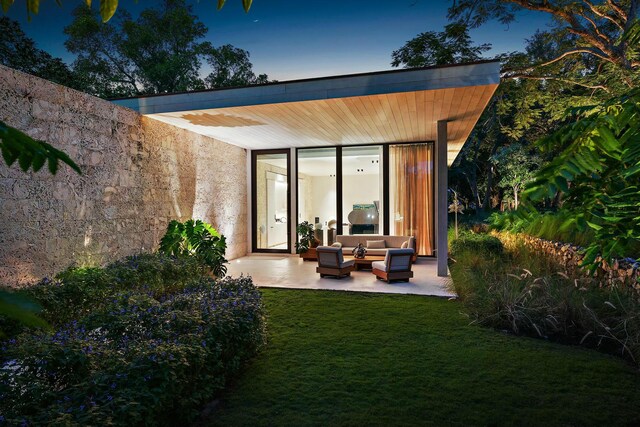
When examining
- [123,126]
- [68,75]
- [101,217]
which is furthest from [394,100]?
[68,75]

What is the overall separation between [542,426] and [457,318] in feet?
9.17

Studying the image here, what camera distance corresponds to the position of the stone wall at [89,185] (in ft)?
18.6

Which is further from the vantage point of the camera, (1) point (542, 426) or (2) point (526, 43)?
(2) point (526, 43)

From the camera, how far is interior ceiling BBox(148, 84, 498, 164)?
23.6ft

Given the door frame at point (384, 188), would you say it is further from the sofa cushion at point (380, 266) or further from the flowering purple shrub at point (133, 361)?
the flowering purple shrub at point (133, 361)

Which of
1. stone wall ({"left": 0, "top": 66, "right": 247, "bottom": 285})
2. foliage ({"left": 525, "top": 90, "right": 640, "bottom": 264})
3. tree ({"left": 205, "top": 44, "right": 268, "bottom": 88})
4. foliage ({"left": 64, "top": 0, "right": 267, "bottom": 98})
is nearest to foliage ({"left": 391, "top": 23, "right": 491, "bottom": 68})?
stone wall ({"left": 0, "top": 66, "right": 247, "bottom": 285})

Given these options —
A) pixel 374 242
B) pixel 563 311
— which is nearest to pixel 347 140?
pixel 374 242

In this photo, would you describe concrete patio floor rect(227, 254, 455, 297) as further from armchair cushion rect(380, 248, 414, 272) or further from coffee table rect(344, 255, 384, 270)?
armchair cushion rect(380, 248, 414, 272)

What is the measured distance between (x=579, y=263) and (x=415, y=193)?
7.52 metres

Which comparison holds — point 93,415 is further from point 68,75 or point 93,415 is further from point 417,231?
point 68,75

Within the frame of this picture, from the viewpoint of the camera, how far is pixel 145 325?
3678 millimetres

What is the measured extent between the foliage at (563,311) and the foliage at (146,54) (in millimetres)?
19872

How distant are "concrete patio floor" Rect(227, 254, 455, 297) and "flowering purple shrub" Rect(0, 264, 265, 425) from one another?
12.0 ft

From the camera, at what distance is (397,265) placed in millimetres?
8273
